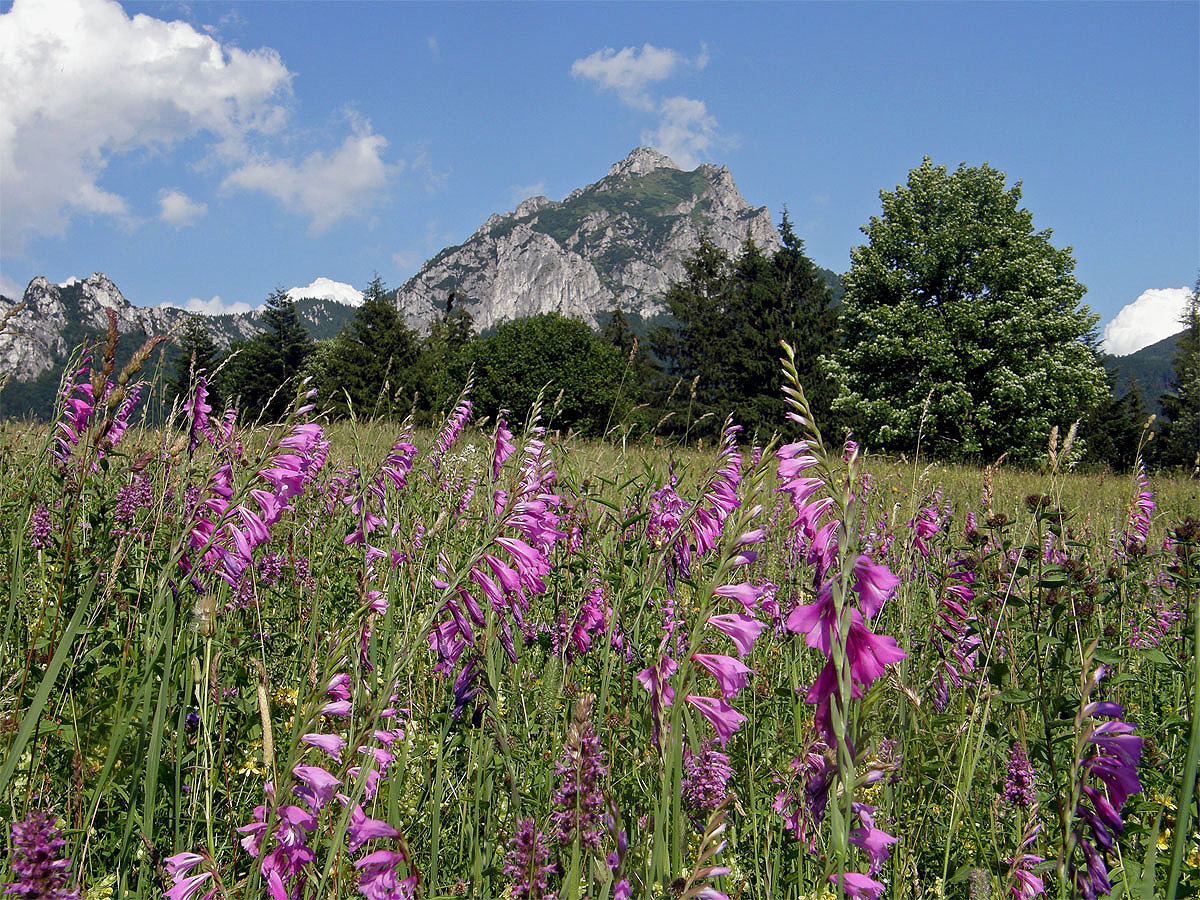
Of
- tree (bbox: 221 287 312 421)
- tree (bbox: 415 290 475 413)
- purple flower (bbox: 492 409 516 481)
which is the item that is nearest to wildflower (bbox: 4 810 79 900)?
purple flower (bbox: 492 409 516 481)

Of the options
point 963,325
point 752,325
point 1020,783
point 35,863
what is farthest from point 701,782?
point 752,325

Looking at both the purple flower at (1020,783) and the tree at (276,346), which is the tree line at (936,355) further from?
the tree at (276,346)

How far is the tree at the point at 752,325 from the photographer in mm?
36594

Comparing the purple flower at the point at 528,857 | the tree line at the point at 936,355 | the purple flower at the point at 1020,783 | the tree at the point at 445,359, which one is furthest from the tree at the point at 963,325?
the purple flower at the point at 528,857

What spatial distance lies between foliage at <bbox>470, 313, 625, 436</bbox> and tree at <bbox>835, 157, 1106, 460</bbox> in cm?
1051

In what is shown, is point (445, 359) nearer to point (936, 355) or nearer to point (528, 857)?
point (936, 355)

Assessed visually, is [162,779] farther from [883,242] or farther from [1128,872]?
[883,242]

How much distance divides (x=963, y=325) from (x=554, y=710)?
95.0 feet

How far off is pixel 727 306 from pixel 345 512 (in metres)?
44.8

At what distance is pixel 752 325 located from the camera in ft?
133

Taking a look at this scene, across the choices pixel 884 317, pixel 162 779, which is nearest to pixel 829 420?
pixel 884 317

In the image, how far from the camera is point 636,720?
1.91 metres

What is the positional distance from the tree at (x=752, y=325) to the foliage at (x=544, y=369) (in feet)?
32.1

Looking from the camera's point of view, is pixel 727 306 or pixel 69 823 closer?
pixel 69 823
